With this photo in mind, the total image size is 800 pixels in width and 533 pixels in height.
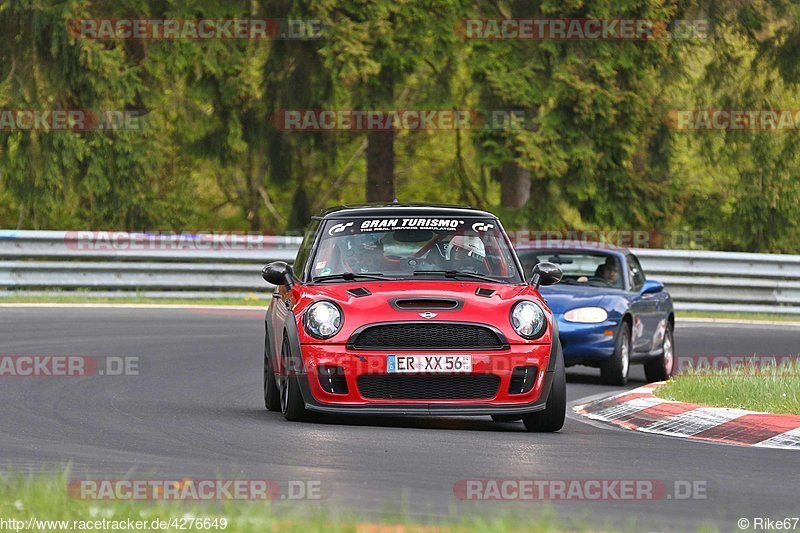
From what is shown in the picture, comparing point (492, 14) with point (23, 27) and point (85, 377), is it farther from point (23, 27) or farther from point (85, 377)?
point (85, 377)

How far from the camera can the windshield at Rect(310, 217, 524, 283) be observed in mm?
11773

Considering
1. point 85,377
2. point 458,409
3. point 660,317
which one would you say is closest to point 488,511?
point 458,409

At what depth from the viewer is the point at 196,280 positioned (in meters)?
25.3

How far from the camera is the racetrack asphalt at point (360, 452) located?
24.8 feet

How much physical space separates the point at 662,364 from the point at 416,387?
7.02 meters

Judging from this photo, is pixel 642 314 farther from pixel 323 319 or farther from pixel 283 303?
pixel 323 319

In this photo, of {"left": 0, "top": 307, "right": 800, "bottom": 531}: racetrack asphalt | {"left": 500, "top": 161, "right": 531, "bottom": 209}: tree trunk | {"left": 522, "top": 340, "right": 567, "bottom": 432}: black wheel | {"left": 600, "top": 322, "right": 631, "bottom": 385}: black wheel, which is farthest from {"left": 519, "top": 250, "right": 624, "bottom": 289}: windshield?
{"left": 500, "top": 161, "right": 531, "bottom": 209}: tree trunk

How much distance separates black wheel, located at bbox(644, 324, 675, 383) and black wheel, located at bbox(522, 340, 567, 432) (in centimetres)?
596

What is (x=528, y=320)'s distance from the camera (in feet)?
36.0

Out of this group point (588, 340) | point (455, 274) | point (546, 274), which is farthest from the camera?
point (588, 340)

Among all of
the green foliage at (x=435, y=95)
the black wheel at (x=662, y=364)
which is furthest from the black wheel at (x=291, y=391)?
the green foliage at (x=435, y=95)

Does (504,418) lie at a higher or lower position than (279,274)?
lower

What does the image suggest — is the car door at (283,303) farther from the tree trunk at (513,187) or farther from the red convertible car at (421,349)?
the tree trunk at (513,187)

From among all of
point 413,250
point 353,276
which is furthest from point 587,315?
point 353,276
